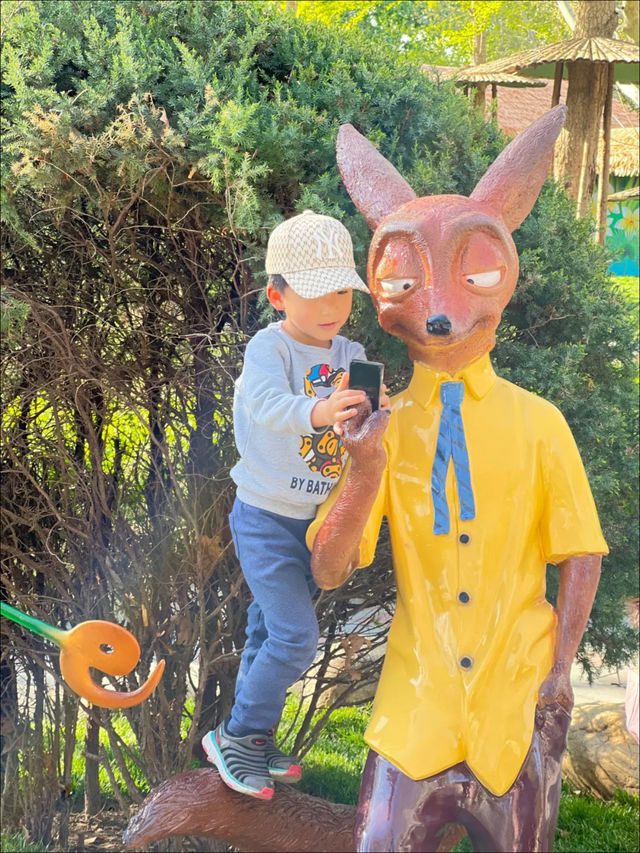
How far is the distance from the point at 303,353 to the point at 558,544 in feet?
2.40

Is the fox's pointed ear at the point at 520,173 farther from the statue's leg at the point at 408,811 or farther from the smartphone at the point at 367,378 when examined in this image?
the statue's leg at the point at 408,811

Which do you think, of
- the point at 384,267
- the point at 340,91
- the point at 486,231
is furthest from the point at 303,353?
the point at 340,91

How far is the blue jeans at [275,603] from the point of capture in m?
2.29

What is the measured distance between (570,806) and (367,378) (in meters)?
3.08

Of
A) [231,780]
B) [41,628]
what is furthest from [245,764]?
[41,628]

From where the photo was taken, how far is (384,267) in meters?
2.24

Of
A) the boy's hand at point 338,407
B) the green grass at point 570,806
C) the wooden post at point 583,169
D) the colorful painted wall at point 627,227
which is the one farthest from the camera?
the colorful painted wall at point 627,227

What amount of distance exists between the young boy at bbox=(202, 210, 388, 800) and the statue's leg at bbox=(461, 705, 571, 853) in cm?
51

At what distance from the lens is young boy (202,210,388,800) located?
7.29 ft

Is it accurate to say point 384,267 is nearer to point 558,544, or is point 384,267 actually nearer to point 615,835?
point 558,544

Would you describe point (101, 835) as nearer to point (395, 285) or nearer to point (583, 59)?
point (395, 285)

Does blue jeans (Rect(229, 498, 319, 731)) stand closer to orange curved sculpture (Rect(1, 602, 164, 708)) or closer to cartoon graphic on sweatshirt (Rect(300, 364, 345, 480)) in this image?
cartoon graphic on sweatshirt (Rect(300, 364, 345, 480))

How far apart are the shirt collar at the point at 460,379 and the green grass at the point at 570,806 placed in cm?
237

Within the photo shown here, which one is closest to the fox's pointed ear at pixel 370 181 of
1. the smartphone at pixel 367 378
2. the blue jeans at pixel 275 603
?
the smartphone at pixel 367 378
